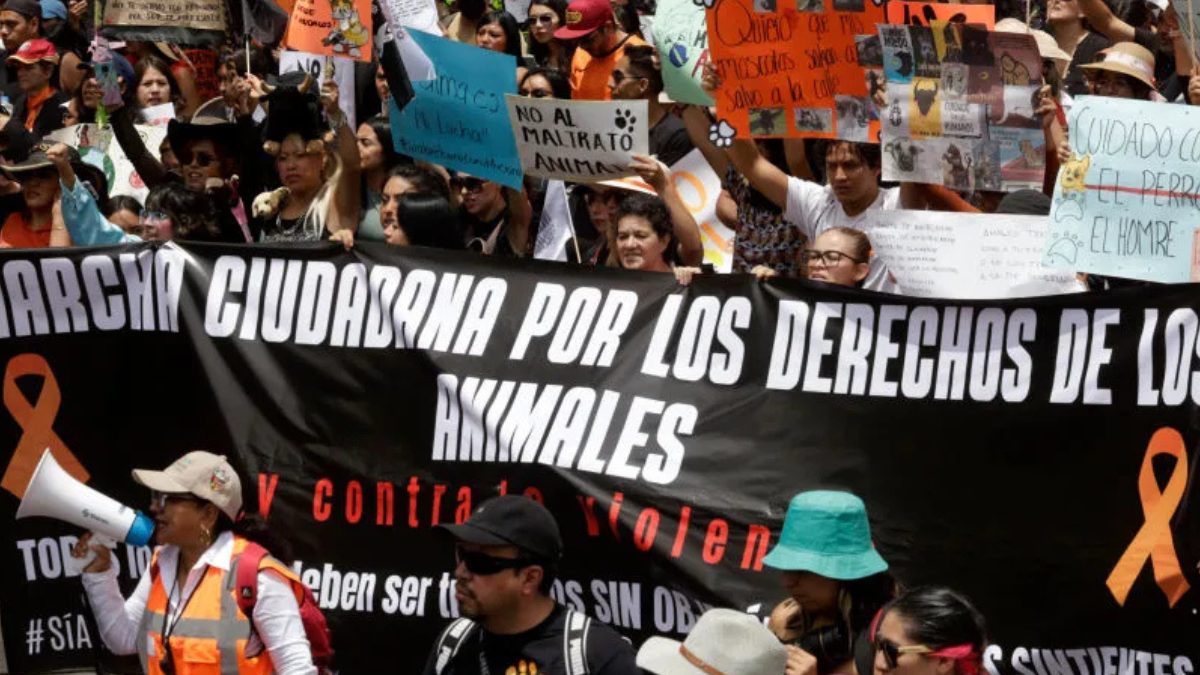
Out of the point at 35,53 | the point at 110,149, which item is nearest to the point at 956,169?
the point at 110,149

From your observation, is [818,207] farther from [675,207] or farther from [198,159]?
[198,159]

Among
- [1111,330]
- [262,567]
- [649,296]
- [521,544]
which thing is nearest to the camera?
[521,544]

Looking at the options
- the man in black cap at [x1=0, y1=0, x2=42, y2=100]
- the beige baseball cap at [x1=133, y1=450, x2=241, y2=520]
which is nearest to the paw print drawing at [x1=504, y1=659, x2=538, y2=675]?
the beige baseball cap at [x1=133, y1=450, x2=241, y2=520]

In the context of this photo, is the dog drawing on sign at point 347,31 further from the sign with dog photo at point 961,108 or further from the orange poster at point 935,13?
the sign with dog photo at point 961,108

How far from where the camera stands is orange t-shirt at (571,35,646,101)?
41.0 ft

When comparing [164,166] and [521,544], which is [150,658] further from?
[164,166]

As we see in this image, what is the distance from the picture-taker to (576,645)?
5949 millimetres

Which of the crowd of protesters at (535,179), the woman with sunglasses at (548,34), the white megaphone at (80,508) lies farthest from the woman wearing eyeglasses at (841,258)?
the woman with sunglasses at (548,34)

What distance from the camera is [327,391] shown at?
8875 millimetres

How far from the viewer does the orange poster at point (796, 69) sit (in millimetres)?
9398

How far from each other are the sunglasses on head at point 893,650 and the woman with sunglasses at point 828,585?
85 cm

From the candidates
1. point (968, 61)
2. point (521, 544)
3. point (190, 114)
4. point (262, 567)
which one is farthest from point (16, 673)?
point (190, 114)

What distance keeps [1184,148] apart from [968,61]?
1.00 m

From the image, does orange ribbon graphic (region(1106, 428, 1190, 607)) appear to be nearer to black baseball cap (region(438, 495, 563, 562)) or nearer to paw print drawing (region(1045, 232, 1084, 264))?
paw print drawing (region(1045, 232, 1084, 264))
